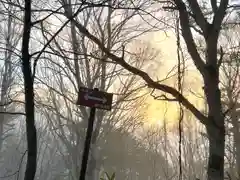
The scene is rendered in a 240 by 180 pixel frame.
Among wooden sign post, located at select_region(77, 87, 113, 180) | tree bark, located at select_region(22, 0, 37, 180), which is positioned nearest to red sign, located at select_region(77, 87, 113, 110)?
wooden sign post, located at select_region(77, 87, 113, 180)

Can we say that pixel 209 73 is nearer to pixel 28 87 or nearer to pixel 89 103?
pixel 89 103

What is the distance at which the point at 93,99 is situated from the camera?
3168 mm

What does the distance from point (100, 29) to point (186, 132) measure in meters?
11.9

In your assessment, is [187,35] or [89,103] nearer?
[89,103]

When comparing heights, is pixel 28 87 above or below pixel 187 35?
below

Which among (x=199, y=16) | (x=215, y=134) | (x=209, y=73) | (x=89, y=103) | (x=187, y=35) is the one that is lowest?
(x=215, y=134)

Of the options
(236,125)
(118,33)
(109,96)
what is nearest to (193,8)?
(109,96)

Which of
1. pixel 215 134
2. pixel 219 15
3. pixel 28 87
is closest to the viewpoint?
pixel 28 87

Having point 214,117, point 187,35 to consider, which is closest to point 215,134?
point 214,117

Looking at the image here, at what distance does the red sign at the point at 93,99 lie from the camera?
3.10 meters

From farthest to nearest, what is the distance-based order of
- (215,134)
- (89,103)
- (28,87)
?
1. (215,134)
2. (89,103)
3. (28,87)

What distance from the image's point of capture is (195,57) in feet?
12.5

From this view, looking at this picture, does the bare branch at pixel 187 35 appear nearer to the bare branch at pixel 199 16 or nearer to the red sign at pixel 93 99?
the bare branch at pixel 199 16

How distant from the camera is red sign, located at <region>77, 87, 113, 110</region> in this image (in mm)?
3104
